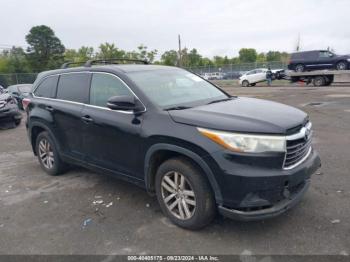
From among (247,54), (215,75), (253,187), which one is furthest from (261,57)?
(253,187)

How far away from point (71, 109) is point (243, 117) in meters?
2.59

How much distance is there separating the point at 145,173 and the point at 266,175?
1402 millimetres

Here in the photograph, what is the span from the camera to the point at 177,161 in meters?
3.44

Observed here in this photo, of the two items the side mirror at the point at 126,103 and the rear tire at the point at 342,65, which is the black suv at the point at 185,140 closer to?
the side mirror at the point at 126,103

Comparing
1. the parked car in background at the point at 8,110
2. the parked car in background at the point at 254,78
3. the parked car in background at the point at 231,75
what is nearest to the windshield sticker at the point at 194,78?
the parked car in background at the point at 8,110

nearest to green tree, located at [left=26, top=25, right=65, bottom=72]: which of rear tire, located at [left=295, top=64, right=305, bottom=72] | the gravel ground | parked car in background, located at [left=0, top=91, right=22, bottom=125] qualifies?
rear tire, located at [left=295, top=64, right=305, bottom=72]

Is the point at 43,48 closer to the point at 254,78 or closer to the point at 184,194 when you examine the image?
the point at 254,78

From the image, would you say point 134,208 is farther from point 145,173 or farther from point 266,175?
point 266,175

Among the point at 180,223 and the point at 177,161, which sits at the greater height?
the point at 177,161

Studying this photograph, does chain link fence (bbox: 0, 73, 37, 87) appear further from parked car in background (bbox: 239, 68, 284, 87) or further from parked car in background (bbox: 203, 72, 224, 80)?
parked car in background (bbox: 239, 68, 284, 87)

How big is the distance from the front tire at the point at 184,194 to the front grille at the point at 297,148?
819mm

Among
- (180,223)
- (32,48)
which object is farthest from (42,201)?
(32,48)

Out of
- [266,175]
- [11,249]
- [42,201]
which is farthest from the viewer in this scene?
[42,201]

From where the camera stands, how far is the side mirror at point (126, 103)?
12.1 ft
